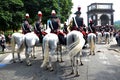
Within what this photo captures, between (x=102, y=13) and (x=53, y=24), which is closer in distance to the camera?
(x=53, y=24)

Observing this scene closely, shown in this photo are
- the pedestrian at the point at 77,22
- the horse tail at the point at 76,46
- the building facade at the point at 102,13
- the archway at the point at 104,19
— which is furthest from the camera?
the archway at the point at 104,19

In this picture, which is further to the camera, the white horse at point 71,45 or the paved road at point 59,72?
the white horse at point 71,45

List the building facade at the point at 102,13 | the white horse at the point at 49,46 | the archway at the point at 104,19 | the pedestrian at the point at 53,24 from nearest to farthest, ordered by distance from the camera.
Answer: the white horse at the point at 49,46 → the pedestrian at the point at 53,24 → the building facade at the point at 102,13 → the archway at the point at 104,19

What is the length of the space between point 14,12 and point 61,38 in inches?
999

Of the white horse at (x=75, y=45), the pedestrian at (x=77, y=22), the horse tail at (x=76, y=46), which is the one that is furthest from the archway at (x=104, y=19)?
the horse tail at (x=76, y=46)

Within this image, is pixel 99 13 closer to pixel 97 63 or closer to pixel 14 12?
pixel 14 12

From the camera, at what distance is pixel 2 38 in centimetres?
3056

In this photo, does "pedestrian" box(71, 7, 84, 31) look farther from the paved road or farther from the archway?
the archway

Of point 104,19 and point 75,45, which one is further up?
point 104,19

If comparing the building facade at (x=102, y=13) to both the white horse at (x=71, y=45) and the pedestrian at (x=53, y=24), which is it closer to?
the pedestrian at (x=53, y=24)

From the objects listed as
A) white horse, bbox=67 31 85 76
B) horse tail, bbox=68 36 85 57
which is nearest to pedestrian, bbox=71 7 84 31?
white horse, bbox=67 31 85 76

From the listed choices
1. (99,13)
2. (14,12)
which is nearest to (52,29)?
(14,12)

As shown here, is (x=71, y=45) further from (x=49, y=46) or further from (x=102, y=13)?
(x=102, y=13)

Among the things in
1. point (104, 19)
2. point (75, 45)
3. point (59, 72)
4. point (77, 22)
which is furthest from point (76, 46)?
point (104, 19)
